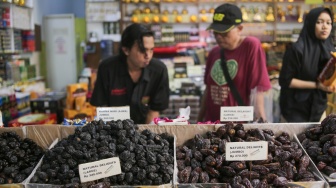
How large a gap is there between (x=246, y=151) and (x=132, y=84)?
1.35m

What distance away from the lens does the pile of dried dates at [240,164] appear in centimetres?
158

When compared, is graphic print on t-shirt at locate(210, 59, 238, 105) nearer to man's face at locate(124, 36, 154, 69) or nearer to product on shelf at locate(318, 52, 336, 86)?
man's face at locate(124, 36, 154, 69)

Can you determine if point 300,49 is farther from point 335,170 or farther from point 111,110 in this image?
point 111,110

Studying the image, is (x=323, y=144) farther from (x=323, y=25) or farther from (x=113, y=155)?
(x=323, y=25)

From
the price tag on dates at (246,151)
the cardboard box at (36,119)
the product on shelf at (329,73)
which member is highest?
the product on shelf at (329,73)

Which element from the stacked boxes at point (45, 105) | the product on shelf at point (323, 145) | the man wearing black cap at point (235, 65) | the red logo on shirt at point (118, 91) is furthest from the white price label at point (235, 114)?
the stacked boxes at point (45, 105)

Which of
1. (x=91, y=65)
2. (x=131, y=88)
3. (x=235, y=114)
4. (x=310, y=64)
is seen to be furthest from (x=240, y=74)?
(x=91, y=65)

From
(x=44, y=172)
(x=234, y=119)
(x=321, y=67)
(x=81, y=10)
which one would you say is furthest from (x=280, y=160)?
(x=81, y=10)

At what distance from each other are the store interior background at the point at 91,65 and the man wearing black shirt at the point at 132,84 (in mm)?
1487

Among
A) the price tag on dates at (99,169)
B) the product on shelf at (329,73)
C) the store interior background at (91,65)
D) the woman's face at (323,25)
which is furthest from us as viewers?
the store interior background at (91,65)

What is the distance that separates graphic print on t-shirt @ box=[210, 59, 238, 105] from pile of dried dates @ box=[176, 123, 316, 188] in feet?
2.87

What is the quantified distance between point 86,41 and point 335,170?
7.20 m

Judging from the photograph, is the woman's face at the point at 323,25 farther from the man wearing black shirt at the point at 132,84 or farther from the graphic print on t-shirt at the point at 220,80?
the man wearing black shirt at the point at 132,84

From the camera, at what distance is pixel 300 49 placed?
286cm
